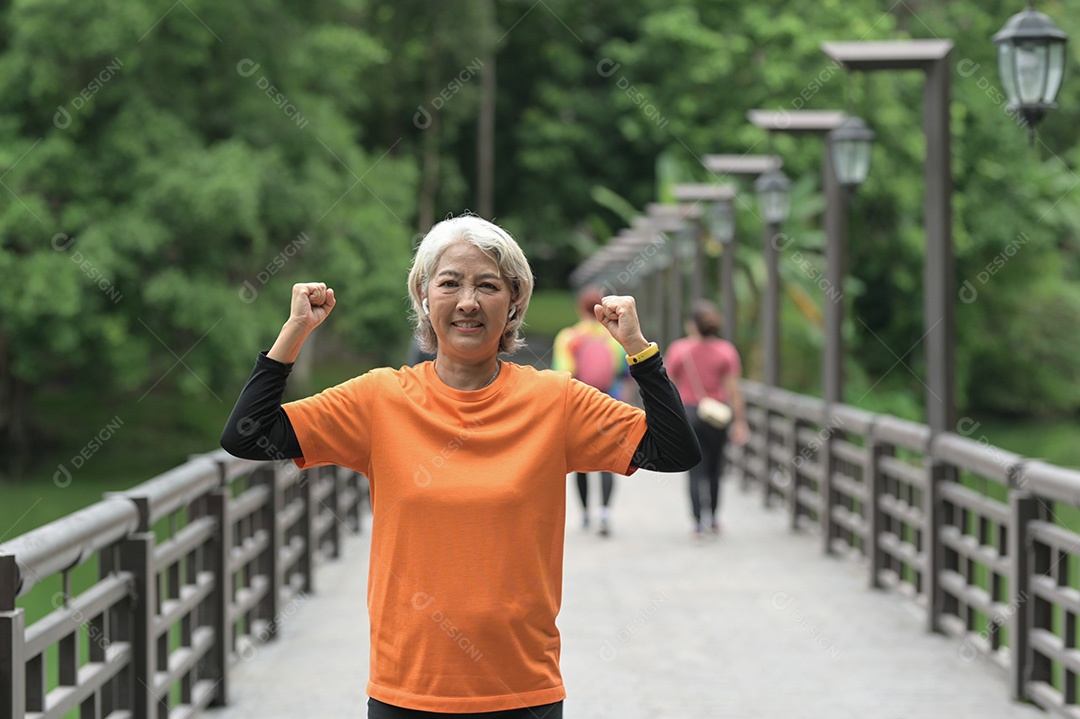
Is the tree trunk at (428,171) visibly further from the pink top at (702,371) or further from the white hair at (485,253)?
the white hair at (485,253)

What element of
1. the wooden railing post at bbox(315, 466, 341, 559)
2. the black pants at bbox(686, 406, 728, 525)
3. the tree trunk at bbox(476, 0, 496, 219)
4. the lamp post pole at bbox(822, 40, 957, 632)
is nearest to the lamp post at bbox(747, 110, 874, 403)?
the black pants at bbox(686, 406, 728, 525)

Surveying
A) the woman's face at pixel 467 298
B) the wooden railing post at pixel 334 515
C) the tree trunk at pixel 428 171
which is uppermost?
the tree trunk at pixel 428 171

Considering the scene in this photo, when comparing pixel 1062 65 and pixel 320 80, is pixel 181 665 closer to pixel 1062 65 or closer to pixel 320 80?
pixel 1062 65

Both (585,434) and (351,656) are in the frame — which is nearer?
(585,434)

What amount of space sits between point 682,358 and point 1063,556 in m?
5.97

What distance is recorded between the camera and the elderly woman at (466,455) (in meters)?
3.16

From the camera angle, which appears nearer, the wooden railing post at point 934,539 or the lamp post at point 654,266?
the wooden railing post at point 934,539

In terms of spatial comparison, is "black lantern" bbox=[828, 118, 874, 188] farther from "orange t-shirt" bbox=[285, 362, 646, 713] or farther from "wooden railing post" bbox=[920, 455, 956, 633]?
"orange t-shirt" bbox=[285, 362, 646, 713]

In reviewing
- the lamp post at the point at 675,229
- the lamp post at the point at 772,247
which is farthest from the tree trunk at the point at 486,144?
the lamp post at the point at 772,247

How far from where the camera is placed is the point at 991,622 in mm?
7984

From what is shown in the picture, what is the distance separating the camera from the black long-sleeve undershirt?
3191 millimetres

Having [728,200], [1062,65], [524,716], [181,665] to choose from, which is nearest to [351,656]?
[181,665]

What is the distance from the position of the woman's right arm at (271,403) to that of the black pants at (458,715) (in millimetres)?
523

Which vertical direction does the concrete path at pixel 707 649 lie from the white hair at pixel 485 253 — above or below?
below
